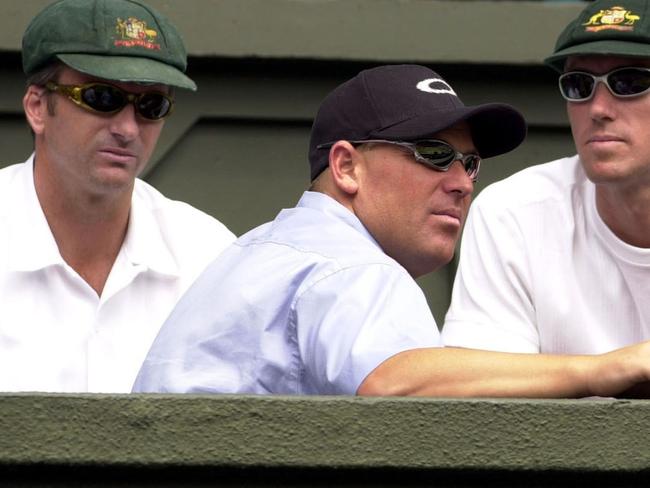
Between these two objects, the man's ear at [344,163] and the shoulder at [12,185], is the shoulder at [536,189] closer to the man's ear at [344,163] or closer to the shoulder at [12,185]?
the man's ear at [344,163]

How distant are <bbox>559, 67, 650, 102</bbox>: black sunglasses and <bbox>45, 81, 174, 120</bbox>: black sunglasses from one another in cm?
101

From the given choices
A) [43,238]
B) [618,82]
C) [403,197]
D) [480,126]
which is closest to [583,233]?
[618,82]

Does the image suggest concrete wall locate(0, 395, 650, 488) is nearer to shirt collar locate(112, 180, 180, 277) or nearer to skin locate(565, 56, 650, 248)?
skin locate(565, 56, 650, 248)

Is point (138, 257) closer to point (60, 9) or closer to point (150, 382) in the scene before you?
point (60, 9)

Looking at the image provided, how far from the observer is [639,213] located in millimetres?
3766

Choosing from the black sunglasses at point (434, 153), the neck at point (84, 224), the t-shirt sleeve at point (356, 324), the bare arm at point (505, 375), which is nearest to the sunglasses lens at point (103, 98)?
the neck at point (84, 224)

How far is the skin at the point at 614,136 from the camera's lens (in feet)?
12.0

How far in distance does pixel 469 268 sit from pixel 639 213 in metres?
0.45

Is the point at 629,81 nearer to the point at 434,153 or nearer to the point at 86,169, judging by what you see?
the point at 434,153

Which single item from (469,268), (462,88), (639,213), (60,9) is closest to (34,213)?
(60,9)

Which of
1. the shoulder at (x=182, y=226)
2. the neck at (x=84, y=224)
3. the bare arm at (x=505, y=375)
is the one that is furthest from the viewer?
the shoulder at (x=182, y=226)

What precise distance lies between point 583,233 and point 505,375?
159 centimetres

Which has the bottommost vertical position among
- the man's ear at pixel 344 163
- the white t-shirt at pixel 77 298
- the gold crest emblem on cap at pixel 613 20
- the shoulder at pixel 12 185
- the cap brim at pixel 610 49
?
the white t-shirt at pixel 77 298

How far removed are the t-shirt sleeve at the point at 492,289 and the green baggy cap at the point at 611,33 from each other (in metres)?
0.44
